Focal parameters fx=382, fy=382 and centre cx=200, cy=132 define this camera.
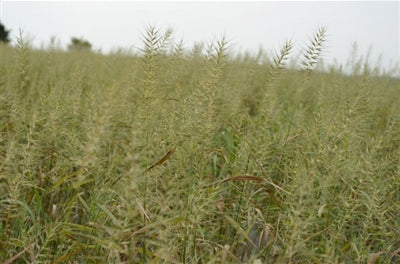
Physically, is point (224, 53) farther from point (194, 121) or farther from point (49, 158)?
point (49, 158)

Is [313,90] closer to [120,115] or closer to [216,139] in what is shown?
[216,139]

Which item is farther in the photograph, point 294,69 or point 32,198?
point 294,69

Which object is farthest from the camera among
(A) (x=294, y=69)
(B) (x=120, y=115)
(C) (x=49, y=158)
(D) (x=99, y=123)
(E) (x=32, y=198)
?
(A) (x=294, y=69)

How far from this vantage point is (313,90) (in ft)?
17.1

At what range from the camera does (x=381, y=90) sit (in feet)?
14.5

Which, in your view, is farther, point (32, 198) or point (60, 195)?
point (60, 195)

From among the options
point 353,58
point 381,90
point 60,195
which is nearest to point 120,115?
point 60,195

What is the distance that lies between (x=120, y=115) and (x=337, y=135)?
64.7 inches

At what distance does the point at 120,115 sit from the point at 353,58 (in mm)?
3698

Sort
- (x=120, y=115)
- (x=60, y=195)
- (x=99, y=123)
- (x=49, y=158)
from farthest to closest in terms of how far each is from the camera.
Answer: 1. (x=120, y=115)
2. (x=49, y=158)
3. (x=60, y=195)
4. (x=99, y=123)

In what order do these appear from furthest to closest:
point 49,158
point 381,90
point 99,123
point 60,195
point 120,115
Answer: point 381,90, point 120,115, point 49,158, point 60,195, point 99,123

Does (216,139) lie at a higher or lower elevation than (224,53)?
lower

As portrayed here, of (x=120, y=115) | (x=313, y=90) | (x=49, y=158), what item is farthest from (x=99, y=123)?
(x=313, y=90)

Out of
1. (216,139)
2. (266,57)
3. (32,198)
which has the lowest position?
(32,198)
